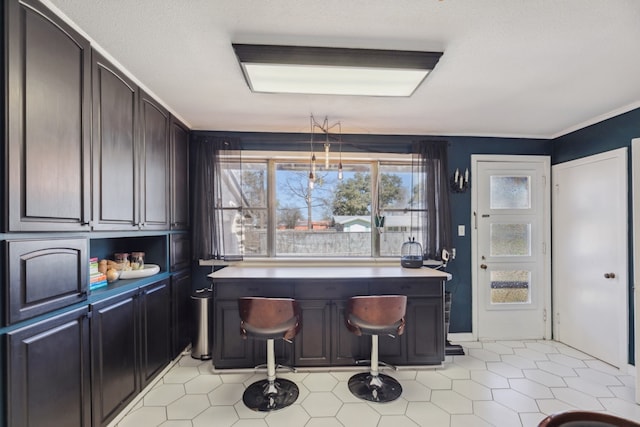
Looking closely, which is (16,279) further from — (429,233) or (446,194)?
(446,194)

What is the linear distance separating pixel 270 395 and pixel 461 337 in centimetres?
237

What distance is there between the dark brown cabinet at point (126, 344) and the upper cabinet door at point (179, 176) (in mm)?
683

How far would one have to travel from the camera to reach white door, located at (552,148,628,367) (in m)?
2.66

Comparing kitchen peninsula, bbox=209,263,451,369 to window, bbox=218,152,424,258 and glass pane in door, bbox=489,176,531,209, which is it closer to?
window, bbox=218,152,424,258

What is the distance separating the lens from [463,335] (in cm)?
334

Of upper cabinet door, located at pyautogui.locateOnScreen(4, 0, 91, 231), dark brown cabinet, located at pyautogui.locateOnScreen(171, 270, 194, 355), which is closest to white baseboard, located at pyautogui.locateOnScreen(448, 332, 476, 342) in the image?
dark brown cabinet, located at pyautogui.locateOnScreen(171, 270, 194, 355)

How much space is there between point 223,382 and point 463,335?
2721mm

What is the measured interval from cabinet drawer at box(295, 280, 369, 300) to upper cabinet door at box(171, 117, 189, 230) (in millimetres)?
1441

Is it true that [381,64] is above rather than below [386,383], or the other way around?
above

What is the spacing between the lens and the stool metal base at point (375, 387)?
2.23 meters

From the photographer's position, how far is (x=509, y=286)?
3.39 meters

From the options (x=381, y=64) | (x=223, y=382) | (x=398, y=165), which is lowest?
(x=223, y=382)

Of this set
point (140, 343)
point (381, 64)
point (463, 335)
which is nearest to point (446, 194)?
point (463, 335)

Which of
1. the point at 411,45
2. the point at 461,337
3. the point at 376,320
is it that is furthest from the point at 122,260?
the point at 461,337
